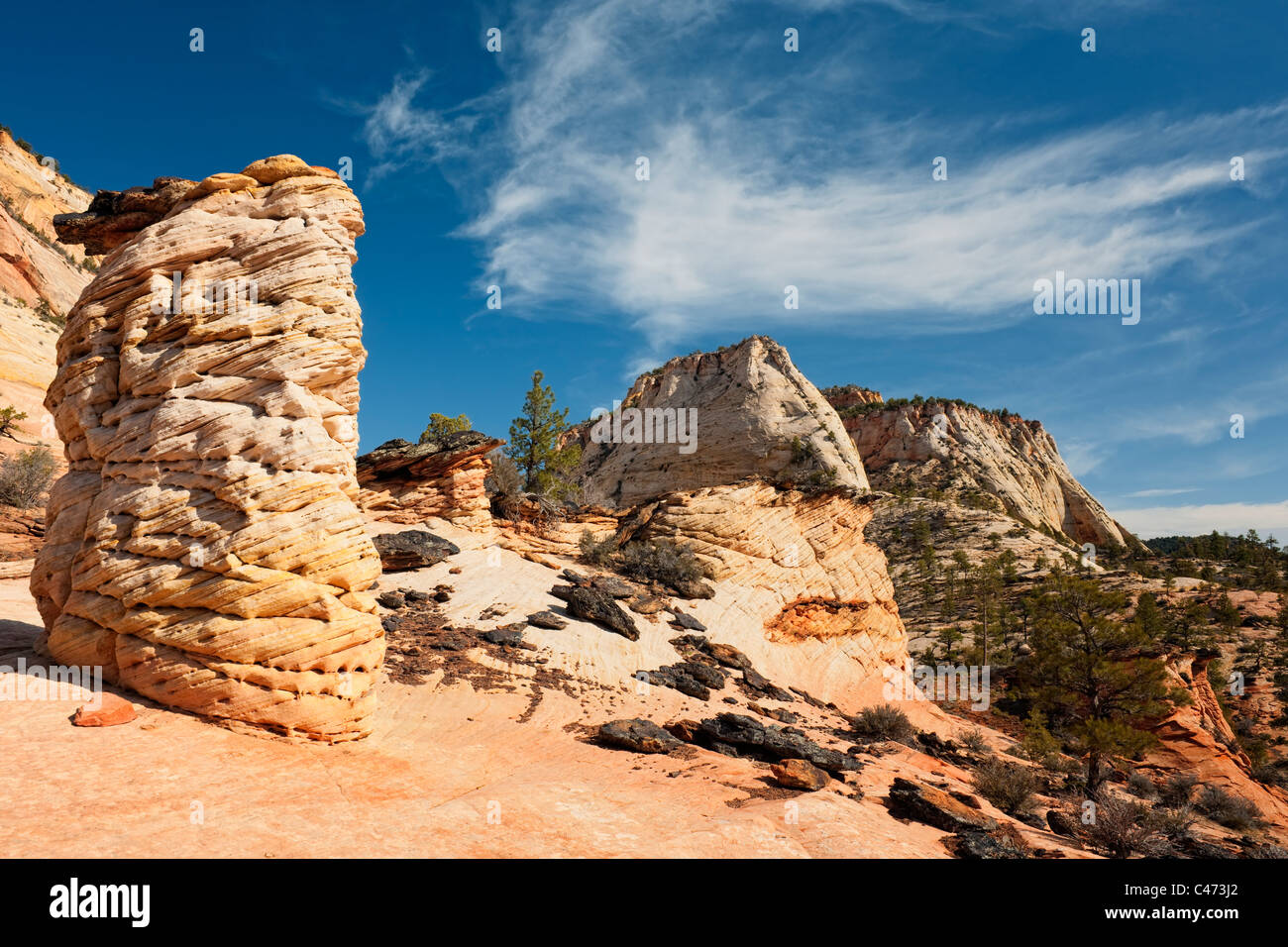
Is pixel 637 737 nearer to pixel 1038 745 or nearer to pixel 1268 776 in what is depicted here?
pixel 1038 745

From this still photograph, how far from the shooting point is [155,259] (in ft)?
31.4

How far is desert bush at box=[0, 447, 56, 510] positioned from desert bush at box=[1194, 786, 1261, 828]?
42708 mm

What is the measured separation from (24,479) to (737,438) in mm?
52769

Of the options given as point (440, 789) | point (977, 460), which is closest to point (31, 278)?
point (440, 789)

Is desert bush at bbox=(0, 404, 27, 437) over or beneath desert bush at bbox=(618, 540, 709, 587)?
over

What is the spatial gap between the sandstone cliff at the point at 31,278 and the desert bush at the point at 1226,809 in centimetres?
4813

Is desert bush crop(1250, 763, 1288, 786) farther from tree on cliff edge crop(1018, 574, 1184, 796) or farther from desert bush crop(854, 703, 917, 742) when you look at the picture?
desert bush crop(854, 703, 917, 742)

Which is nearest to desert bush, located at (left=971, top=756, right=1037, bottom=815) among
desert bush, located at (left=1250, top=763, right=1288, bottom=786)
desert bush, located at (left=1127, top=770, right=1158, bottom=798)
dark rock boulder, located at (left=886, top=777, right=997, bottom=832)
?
dark rock boulder, located at (left=886, top=777, right=997, bottom=832)

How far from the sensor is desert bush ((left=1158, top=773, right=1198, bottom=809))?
20.5 meters

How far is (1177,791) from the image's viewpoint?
69.9 feet

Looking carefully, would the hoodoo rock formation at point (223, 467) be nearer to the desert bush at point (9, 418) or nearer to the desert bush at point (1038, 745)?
the desert bush at point (1038, 745)

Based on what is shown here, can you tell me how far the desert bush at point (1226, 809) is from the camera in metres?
19.8

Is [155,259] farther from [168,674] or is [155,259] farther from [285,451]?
[168,674]
